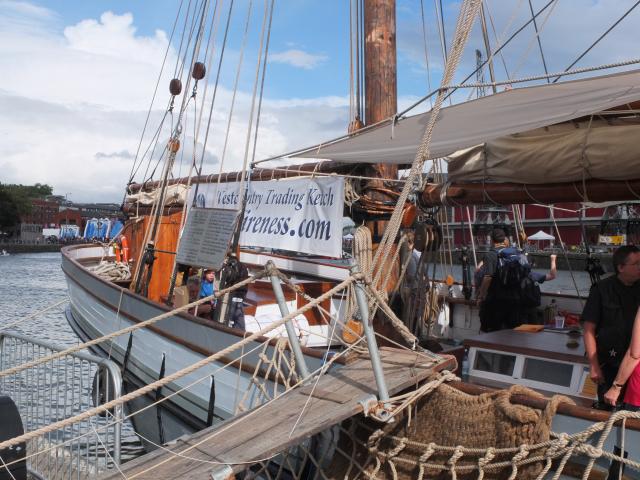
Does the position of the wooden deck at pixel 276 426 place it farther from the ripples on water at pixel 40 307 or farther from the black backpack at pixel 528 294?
the black backpack at pixel 528 294

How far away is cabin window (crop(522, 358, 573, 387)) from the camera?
15.2 ft

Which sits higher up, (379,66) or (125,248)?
(379,66)

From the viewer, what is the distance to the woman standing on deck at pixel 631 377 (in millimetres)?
3404

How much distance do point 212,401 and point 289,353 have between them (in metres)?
1.77

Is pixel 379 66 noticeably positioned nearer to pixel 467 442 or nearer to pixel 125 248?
pixel 467 442

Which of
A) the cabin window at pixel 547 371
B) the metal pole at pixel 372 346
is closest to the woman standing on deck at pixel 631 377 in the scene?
the cabin window at pixel 547 371

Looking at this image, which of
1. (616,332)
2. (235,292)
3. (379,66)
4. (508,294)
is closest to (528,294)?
(508,294)

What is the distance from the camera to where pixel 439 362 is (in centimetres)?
417

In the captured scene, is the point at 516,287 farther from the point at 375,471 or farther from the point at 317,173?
the point at 375,471

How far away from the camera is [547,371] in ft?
15.5

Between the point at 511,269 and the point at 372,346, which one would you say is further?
the point at 511,269

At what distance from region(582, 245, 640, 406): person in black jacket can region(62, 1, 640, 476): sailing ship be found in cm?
48

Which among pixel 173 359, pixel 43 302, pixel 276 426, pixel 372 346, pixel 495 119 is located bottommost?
pixel 43 302

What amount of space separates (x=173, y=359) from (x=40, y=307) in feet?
62.2
